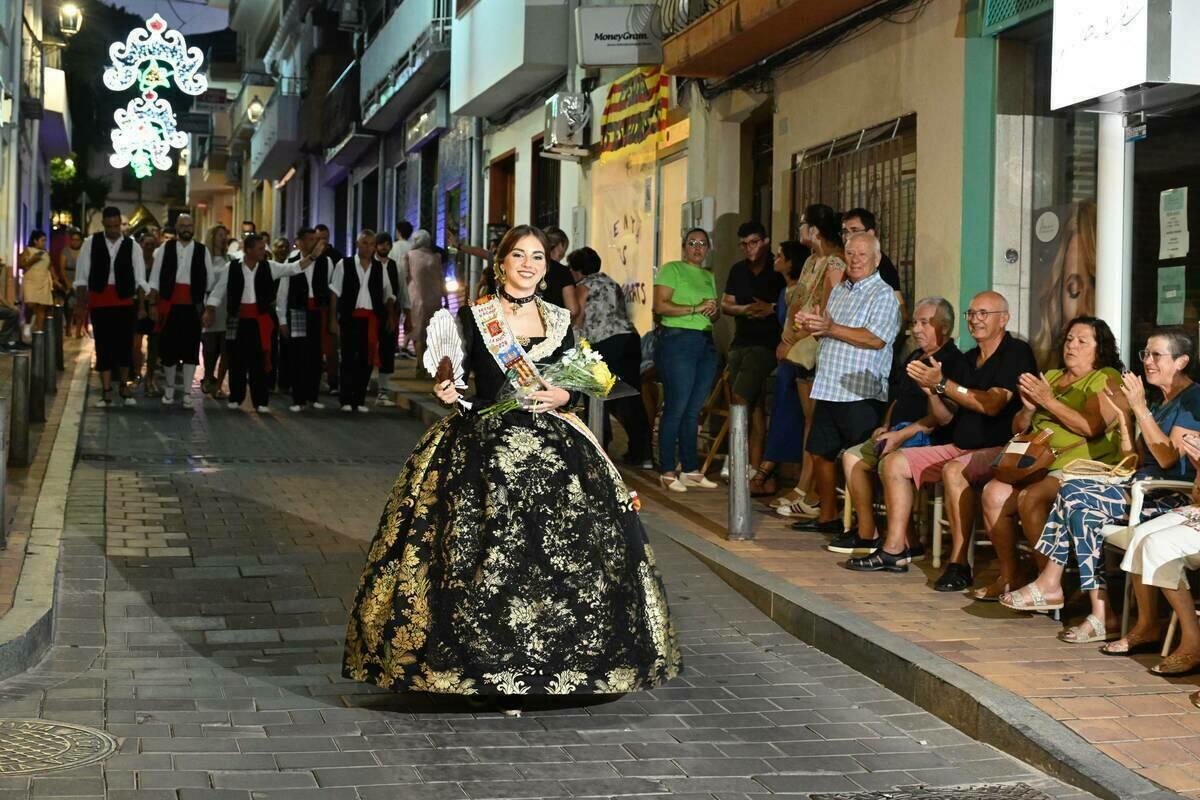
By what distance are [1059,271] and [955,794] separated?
5.63 m

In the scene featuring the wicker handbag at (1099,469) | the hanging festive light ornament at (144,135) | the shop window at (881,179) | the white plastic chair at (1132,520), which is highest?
the hanging festive light ornament at (144,135)

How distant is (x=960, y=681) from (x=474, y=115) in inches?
784

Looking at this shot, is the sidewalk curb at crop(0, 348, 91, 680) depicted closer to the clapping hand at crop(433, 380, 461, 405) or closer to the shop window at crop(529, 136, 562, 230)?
the clapping hand at crop(433, 380, 461, 405)

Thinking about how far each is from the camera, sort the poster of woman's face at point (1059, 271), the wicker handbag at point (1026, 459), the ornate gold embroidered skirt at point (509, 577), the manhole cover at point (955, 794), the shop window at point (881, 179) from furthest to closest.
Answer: the shop window at point (881, 179) → the poster of woman's face at point (1059, 271) → the wicker handbag at point (1026, 459) → the ornate gold embroidered skirt at point (509, 577) → the manhole cover at point (955, 794)

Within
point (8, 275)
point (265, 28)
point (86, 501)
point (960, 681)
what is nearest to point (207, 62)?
point (265, 28)

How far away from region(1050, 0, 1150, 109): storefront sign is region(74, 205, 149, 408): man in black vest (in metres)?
11.3

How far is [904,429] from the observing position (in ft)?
30.5

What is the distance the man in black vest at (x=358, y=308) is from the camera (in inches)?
743

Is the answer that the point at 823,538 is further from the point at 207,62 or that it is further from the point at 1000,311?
the point at 207,62

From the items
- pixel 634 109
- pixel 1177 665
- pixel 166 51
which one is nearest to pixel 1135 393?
pixel 1177 665

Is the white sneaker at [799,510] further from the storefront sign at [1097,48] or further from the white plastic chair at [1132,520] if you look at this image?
the white plastic chair at [1132,520]

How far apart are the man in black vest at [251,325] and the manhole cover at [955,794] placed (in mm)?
13913

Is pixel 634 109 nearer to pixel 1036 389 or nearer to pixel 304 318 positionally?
pixel 304 318

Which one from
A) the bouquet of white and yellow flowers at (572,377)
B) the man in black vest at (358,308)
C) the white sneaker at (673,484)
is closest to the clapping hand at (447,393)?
the bouquet of white and yellow flowers at (572,377)
